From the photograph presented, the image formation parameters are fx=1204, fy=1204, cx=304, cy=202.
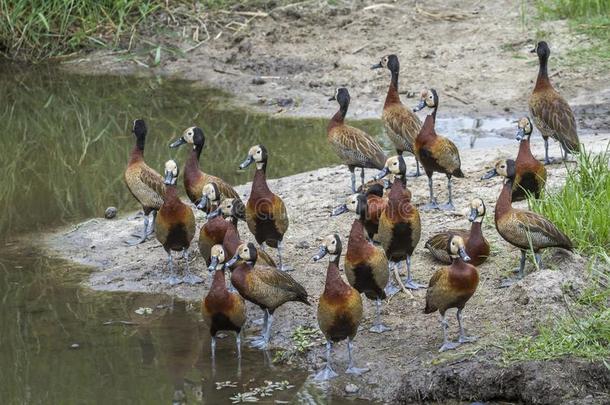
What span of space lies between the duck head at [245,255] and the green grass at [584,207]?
88.9 inches

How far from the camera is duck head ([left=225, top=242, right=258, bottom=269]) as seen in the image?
348 inches

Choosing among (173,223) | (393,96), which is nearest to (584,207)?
(393,96)

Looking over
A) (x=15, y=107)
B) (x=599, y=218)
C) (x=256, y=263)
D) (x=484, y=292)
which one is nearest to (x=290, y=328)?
(x=256, y=263)

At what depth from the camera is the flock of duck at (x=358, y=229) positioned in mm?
8328

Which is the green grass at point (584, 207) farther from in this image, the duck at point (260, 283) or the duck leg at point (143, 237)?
the duck leg at point (143, 237)

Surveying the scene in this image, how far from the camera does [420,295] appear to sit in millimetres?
9273

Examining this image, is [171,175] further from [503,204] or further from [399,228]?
[503,204]

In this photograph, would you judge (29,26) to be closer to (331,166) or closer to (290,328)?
(331,166)

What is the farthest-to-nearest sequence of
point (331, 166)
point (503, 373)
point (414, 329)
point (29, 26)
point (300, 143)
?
point (29, 26) < point (300, 143) < point (331, 166) < point (414, 329) < point (503, 373)

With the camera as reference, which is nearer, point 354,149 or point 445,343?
point 445,343

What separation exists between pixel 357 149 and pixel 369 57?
14.9ft

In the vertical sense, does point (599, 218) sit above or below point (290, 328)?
above

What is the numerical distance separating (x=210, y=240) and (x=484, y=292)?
7.49 feet

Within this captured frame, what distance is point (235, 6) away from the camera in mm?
17344
